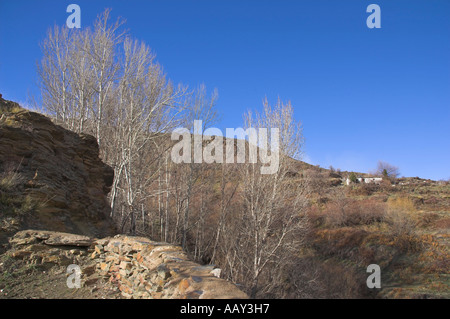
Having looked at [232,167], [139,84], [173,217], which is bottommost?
[173,217]

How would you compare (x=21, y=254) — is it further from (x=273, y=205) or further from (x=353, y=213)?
(x=353, y=213)

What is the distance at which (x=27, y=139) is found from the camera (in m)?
7.99

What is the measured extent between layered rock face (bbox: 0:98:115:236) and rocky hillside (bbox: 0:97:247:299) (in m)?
0.02

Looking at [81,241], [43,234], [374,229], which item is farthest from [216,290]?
[374,229]

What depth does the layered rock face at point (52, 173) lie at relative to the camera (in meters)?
7.20

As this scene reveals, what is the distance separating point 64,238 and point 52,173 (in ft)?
8.78

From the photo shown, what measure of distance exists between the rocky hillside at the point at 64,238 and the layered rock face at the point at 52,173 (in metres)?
0.02

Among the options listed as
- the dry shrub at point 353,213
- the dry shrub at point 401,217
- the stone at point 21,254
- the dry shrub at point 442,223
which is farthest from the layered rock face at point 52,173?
the dry shrub at point 442,223

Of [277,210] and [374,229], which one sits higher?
[277,210]

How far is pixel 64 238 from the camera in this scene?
6.29 meters
